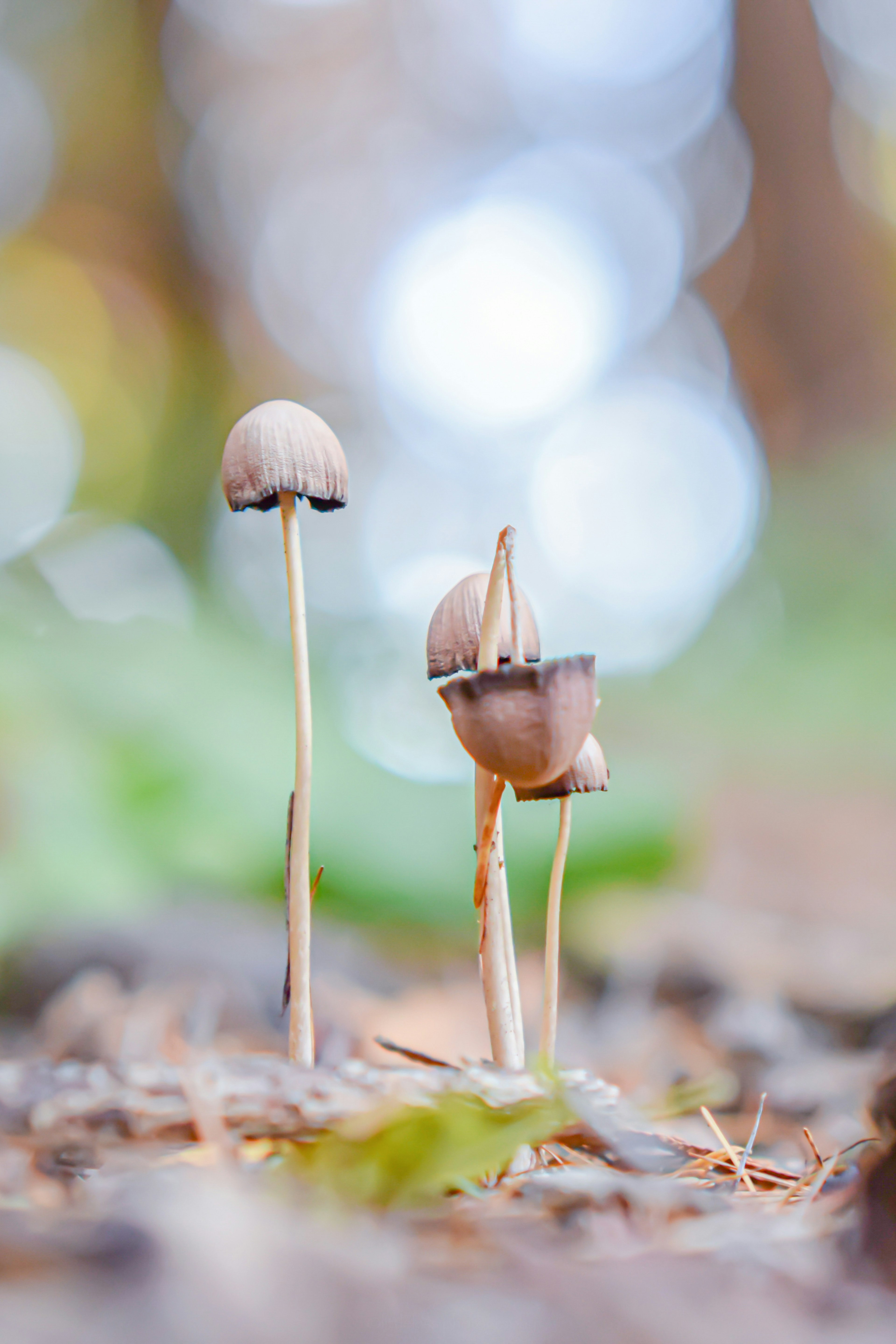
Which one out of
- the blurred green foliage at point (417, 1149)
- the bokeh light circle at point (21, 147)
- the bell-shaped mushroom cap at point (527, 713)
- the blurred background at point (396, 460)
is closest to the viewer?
the blurred green foliage at point (417, 1149)

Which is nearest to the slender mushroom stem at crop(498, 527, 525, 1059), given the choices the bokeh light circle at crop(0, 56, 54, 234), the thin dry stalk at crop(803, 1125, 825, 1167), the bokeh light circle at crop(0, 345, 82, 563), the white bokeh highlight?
the thin dry stalk at crop(803, 1125, 825, 1167)

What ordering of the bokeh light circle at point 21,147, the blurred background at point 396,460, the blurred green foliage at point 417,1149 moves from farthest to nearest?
the bokeh light circle at point 21,147
the blurred background at point 396,460
the blurred green foliage at point 417,1149

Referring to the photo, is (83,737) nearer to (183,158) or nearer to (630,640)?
(630,640)

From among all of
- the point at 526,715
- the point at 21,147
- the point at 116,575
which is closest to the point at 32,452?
the point at 116,575

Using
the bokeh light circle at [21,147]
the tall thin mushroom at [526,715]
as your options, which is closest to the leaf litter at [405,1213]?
the tall thin mushroom at [526,715]

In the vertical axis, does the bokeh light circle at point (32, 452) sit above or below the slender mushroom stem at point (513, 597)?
above

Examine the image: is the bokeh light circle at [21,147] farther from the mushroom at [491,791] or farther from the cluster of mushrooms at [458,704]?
the mushroom at [491,791]

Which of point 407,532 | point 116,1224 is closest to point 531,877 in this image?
point 116,1224
